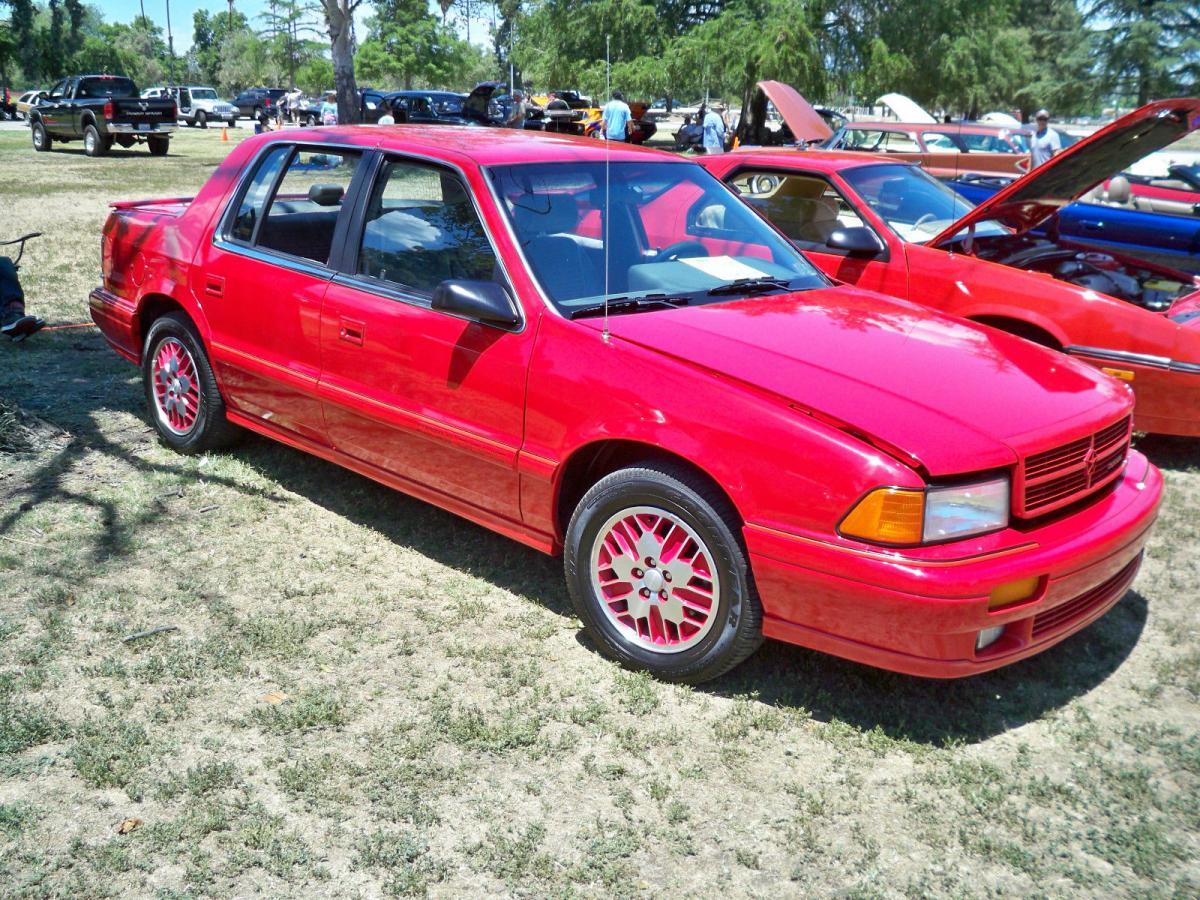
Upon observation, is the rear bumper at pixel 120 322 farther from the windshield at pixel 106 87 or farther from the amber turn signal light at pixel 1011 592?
the windshield at pixel 106 87

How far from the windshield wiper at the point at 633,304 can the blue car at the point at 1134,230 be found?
640 centimetres

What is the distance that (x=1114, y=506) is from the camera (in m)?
3.54

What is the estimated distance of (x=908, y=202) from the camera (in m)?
6.85

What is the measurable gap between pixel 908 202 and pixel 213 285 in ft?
13.9

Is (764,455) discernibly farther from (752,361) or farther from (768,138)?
(768,138)

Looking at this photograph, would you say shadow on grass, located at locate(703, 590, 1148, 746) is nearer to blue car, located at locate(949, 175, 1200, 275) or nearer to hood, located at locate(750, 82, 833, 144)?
hood, located at locate(750, 82, 833, 144)

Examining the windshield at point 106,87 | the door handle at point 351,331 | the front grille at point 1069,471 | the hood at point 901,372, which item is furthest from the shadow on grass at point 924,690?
the windshield at point 106,87

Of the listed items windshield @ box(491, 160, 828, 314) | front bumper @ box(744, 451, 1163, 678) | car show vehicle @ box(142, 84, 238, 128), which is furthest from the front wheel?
front bumper @ box(744, 451, 1163, 678)

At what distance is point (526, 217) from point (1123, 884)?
281 centimetres

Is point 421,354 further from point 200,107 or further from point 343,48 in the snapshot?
point 200,107

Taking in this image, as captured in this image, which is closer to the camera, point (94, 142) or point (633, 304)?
point (633, 304)

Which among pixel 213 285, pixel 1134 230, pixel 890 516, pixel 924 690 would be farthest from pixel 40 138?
pixel 890 516

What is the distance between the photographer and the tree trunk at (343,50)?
24719 mm

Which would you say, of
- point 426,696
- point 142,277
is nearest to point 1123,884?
point 426,696
